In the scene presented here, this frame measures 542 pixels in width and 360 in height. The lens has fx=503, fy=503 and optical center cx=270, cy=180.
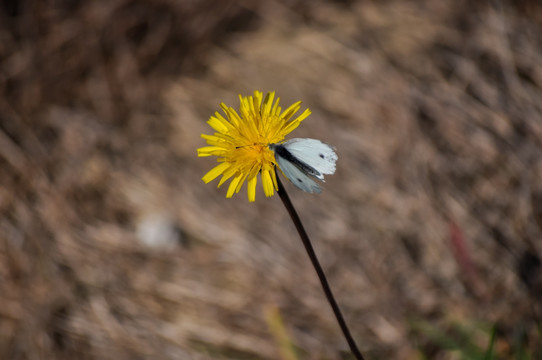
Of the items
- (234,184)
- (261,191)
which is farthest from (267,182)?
(261,191)

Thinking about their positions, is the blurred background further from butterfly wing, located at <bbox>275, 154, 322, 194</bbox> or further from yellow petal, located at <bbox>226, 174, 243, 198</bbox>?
butterfly wing, located at <bbox>275, 154, 322, 194</bbox>

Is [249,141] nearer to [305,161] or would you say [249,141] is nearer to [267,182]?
[267,182]

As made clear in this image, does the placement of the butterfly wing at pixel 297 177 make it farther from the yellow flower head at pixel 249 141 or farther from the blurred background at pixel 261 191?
the blurred background at pixel 261 191

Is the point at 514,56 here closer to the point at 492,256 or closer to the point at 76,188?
the point at 492,256

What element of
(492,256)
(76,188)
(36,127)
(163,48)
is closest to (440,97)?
(492,256)

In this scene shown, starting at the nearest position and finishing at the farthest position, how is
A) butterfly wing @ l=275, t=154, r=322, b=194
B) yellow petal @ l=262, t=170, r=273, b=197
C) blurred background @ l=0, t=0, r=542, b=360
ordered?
butterfly wing @ l=275, t=154, r=322, b=194 → yellow petal @ l=262, t=170, r=273, b=197 → blurred background @ l=0, t=0, r=542, b=360

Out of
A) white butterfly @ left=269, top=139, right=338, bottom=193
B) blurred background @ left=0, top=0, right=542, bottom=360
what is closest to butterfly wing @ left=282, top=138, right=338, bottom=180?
white butterfly @ left=269, top=139, right=338, bottom=193
